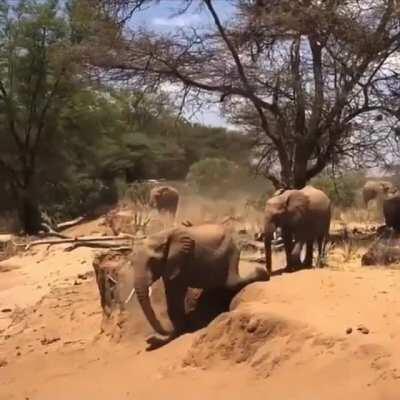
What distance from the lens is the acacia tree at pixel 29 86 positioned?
2736 cm

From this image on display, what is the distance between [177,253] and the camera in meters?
10.7

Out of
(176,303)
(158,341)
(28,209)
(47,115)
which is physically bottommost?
(158,341)

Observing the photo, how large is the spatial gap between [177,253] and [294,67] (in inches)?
388

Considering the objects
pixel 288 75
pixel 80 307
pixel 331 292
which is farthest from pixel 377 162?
pixel 331 292

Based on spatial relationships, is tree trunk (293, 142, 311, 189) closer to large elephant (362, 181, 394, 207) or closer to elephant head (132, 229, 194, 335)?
large elephant (362, 181, 394, 207)

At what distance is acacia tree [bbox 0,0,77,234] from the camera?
89.8 feet

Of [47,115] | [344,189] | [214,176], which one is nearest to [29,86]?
[47,115]

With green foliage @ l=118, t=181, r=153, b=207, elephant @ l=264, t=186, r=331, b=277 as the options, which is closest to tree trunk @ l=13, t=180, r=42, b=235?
green foliage @ l=118, t=181, r=153, b=207

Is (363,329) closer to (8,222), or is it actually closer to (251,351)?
(251,351)

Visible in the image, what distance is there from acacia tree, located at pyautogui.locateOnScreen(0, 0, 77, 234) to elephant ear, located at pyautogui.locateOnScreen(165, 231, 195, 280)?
16.7m

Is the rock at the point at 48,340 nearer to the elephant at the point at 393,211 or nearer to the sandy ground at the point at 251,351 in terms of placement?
the sandy ground at the point at 251,351

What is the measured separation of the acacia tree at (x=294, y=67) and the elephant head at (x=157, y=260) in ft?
28.1

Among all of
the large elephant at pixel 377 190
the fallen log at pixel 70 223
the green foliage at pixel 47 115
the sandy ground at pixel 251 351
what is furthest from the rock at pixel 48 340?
the fallen log at pixel 70 223

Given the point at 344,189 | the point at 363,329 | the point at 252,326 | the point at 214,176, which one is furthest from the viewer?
the point at 214,176
